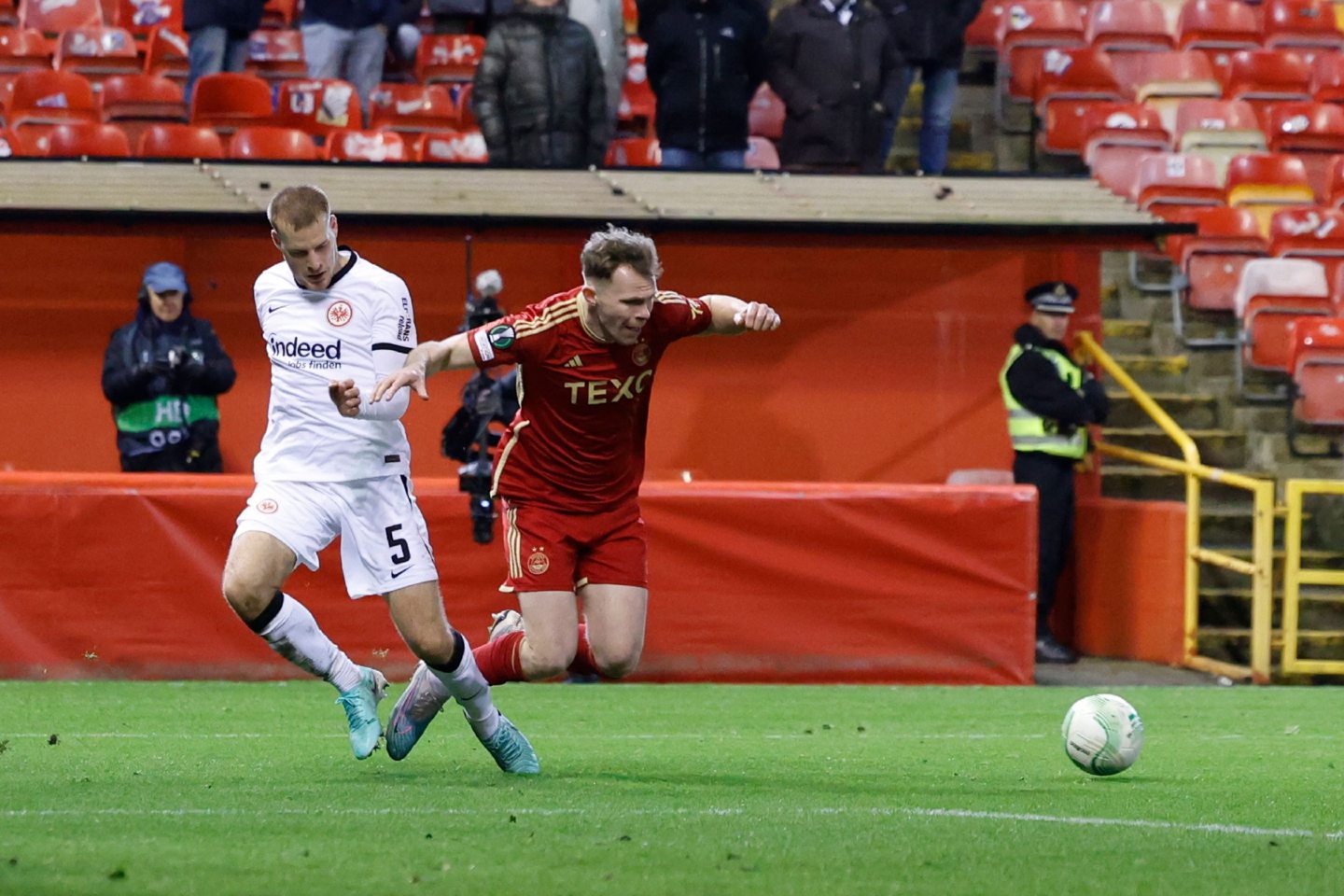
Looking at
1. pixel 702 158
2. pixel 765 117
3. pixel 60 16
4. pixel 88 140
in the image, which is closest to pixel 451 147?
pixel 702 158

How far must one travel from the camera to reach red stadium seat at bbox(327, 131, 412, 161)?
14.8 metres

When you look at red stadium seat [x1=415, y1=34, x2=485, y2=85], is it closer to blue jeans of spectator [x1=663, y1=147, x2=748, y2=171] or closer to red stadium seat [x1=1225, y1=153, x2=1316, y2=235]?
blue jeans of spectator [x1=663, y1=147, x2=748, y2=171]

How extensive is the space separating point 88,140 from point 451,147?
2541mm

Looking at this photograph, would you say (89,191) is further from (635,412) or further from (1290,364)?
(1290,364)

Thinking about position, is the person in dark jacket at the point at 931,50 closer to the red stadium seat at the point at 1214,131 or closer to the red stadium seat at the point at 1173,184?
the red stadium seat at the point at 1173,184

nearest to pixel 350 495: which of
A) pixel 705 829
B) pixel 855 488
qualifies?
pixel 705 829

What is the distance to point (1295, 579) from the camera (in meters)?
12.4

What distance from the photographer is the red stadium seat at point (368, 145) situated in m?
14.8

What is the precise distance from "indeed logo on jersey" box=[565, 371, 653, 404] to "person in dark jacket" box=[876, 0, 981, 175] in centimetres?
790

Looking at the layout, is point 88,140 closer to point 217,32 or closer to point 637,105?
point 217,32

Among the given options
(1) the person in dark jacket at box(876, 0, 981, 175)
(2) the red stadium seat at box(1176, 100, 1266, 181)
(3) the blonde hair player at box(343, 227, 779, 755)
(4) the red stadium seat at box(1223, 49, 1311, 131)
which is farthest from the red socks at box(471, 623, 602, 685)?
(4) the red stadium seat at box(1223, 49, 1311, 131)

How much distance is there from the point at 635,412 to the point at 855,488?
4748 mm

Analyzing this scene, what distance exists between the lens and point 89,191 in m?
12.9

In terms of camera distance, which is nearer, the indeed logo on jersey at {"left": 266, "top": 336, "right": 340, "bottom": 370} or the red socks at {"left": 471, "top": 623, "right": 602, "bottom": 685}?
the indeed logo on jersey at {"left": 266, "top": 336, "right": 340, "bottom": 370}
